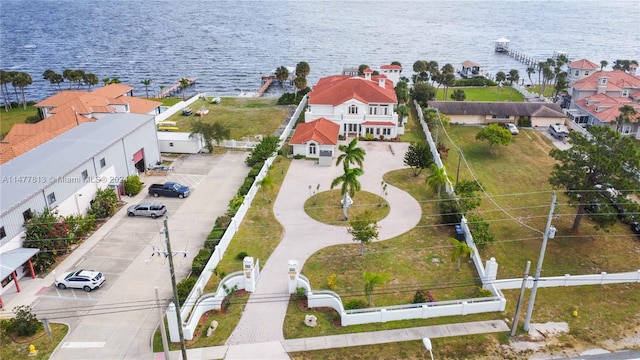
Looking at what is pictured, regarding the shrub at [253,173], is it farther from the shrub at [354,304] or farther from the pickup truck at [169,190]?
the shrub at [354,304]

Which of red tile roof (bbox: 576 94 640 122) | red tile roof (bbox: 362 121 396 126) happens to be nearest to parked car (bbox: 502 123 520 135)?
red tile roof (bbox: 576 94 640 122)

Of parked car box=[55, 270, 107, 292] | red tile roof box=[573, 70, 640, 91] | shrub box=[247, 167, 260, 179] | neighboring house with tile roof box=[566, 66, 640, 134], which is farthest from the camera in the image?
red tile roof box=[573, 70, 640, 91]

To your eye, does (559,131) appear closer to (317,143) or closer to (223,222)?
(317,143)

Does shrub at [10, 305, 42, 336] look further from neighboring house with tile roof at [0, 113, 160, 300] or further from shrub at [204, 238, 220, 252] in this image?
shrub at [204, 238, 220, 252]

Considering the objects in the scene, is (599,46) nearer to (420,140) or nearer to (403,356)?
(420,140)

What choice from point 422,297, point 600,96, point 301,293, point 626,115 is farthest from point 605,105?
point 301,293

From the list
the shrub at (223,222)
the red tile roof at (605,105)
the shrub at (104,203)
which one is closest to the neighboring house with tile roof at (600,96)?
the red tile roof at (605,105)
